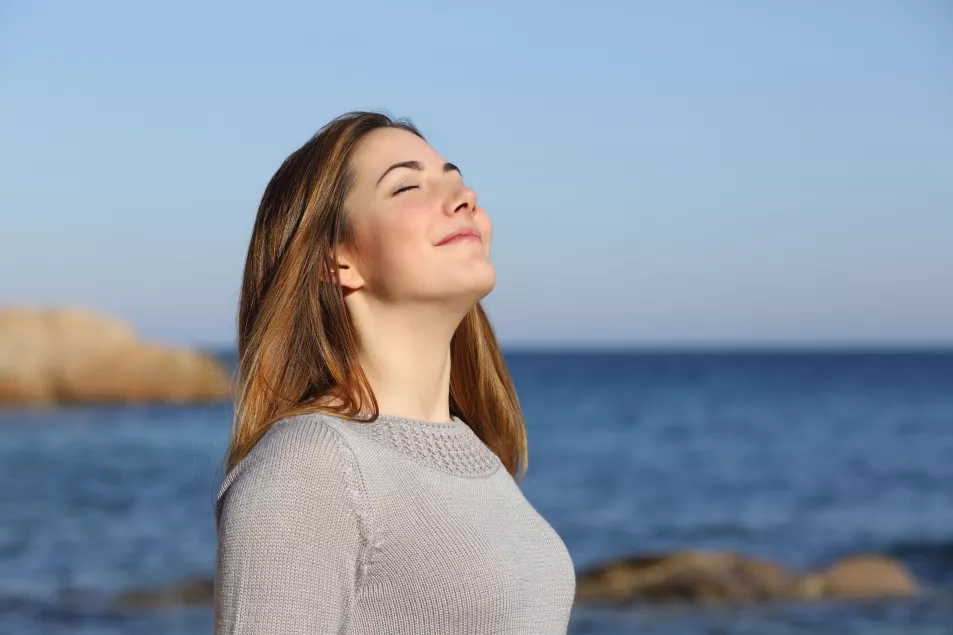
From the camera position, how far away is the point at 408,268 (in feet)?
6.85

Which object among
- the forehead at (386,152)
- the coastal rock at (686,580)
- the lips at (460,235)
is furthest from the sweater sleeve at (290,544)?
the coastal rock at (686,580)

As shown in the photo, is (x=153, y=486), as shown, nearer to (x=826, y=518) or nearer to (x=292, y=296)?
(x=826, y=518)

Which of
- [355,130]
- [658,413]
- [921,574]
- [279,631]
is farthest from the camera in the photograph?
[658,413]

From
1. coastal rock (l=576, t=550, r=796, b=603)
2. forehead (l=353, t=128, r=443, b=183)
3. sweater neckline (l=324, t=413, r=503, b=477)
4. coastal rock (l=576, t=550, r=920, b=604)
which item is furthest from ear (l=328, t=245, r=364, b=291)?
coastal rock (l=576, t=550, r=920, b=604)

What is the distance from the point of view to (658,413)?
34031 millimetres

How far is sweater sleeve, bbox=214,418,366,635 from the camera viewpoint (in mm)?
1664

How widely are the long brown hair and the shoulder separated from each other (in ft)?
0.50

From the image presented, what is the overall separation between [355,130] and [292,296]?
398mm

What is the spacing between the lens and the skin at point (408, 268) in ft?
6.86

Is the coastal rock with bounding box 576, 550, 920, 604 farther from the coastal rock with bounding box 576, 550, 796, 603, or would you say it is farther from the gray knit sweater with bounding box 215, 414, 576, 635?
the gray knit sweater with bounding box 215, 414, 576, 635

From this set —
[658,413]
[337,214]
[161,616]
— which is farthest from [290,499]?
[658,413]

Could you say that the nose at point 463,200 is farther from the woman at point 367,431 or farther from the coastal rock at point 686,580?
the coastal rock at point 686,580

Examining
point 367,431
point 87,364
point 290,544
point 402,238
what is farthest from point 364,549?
point 87,364

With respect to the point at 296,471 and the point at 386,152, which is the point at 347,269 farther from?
the point at 296,471
